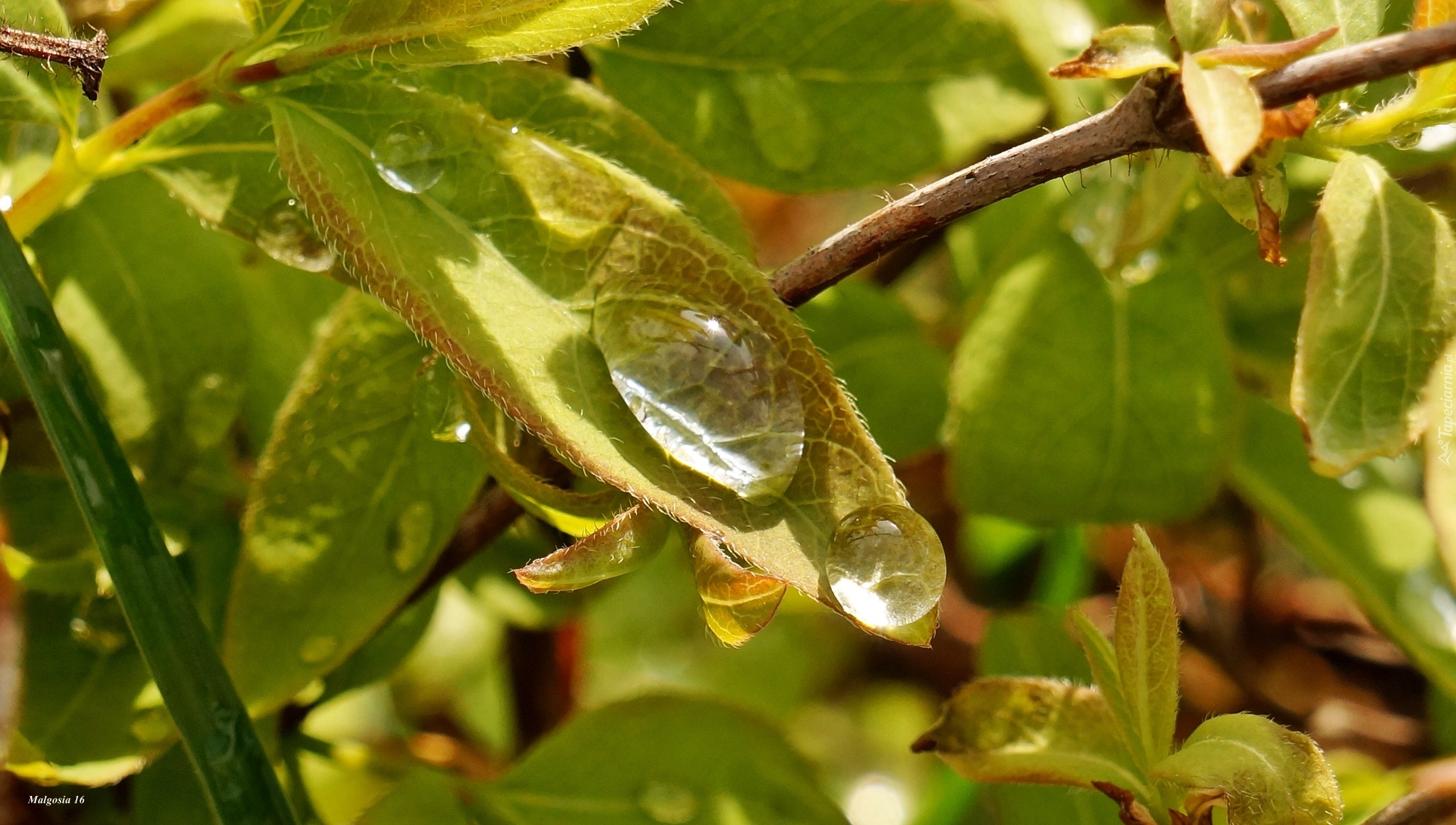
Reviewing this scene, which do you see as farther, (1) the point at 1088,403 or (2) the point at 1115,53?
(1) the point at 1088,403

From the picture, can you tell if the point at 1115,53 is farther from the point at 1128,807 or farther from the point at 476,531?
the point at 476,531

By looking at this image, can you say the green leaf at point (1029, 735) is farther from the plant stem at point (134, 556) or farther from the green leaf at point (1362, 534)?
the green leaf at point (1362, 534)

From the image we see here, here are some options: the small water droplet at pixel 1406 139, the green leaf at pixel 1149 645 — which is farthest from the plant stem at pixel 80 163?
the small water droplet at pixel 1406 139

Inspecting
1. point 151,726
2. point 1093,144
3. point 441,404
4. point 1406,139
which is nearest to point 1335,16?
point 1406,139

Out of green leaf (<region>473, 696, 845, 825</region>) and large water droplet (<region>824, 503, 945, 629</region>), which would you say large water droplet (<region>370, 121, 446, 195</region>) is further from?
green leaf (<region>473, 696, 845, 825</region>)

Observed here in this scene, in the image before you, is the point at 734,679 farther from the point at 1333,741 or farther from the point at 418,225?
the point at 418,225
